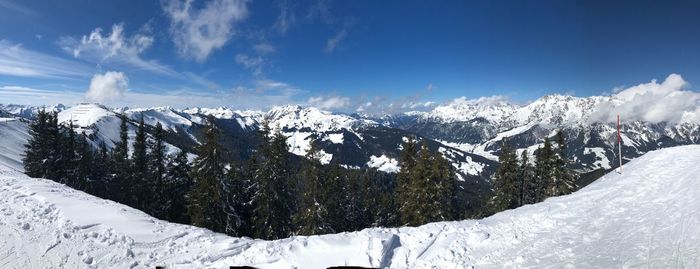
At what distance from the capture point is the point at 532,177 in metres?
46.4

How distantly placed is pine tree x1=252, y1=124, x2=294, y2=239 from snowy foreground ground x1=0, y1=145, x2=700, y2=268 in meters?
14.8

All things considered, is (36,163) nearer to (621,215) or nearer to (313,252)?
(313,252)

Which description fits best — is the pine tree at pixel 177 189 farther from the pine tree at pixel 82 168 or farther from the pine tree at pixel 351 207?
the pine tree at pixel 351 207

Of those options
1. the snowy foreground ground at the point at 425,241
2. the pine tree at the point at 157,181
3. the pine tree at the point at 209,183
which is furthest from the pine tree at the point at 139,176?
the snowy foreground ground at the point at 425,241

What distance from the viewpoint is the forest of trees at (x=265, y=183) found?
96.2ft

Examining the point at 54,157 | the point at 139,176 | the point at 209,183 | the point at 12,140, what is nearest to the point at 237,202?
the point at 209,183

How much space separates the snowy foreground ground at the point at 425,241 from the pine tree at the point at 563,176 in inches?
959

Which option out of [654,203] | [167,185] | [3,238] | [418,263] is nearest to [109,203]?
[3,238]

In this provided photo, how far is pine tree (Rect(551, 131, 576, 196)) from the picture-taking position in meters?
39.3

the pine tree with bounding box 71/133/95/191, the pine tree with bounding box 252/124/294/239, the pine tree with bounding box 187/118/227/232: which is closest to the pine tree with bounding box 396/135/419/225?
the pine tree with bounding box 252/124/294/239

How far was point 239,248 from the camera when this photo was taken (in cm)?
1241

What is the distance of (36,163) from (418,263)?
46261 mm

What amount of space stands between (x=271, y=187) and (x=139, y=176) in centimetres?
1759

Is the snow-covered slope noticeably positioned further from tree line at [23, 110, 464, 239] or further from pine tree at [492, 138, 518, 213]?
pine tree at [492, 138, 518, 213]
